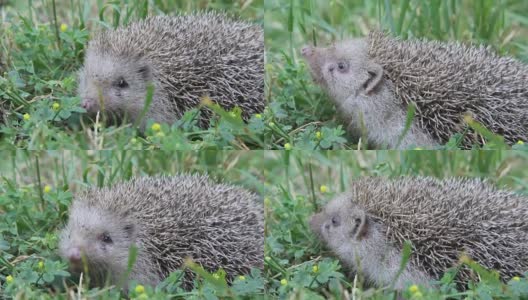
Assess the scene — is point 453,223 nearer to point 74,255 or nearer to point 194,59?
point 194,59

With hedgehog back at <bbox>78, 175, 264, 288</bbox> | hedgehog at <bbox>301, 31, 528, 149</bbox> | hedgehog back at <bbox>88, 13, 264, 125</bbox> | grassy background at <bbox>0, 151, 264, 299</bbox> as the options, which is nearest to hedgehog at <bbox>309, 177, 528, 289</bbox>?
hedgehog at <bbox>301, 31, 528, 149</bbox>

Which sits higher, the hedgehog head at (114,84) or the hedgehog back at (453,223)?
Result: the hedgehog head at (114,84)

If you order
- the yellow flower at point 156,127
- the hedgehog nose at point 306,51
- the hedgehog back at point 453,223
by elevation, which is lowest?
the hedgehog back at point 453,223

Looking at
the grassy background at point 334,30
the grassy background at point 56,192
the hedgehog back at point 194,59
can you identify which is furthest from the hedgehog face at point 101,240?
the grassy background at point 334,30

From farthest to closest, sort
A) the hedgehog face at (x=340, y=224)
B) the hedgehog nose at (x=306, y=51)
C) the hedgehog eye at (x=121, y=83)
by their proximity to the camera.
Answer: the hedgehog nose at (x=306, y=51) < the hedgehog eye at (x=121, y=83) < the hedgehog face at (x=340, y=224)

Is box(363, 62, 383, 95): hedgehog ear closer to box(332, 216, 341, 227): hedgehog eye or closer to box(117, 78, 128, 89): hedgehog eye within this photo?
box(332, 216, 341, 227): hedgehog eye

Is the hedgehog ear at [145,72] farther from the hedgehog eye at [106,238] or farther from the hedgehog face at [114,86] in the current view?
the hedgehog eye at [106,238]

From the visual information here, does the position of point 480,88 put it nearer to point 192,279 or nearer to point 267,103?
point 267,103
